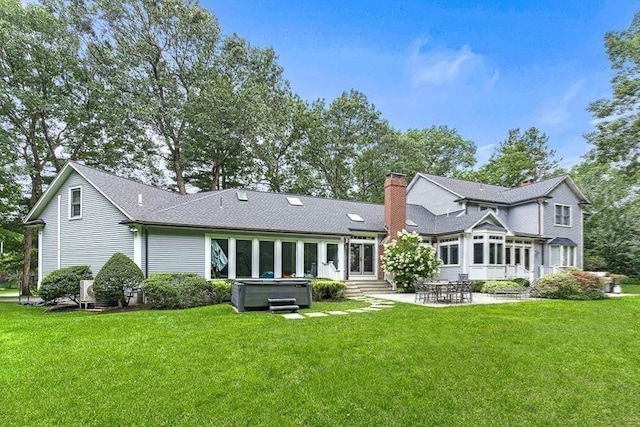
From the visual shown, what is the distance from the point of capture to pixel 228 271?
1521 centimetres

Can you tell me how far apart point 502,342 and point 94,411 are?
22.4ft

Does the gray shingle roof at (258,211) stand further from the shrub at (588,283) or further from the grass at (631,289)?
the grass at (631,289)

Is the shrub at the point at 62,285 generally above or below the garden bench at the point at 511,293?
above

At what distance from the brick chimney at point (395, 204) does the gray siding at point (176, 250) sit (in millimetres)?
9503

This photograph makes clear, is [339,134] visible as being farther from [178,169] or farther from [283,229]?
[283,229]

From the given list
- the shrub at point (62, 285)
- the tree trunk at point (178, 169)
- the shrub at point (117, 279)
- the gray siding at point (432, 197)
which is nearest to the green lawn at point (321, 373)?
the shrub at point (117, 279)

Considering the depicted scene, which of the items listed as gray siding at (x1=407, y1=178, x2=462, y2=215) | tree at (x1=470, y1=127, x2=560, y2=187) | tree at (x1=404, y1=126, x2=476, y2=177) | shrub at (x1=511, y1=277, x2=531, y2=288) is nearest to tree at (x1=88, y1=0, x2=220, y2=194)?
gray siding at (x1=407, y1=178, x2=462, y2=215)

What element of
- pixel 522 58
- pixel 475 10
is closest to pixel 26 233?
pixel 475 10

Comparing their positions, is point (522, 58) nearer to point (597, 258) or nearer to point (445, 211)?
point (445, 211)

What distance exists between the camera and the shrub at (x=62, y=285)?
40.1ft

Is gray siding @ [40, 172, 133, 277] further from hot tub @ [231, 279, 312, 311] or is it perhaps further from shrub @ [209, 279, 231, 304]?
hot tub @ [231, 279, 312, 311]

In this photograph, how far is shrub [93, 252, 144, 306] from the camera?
11.8 m

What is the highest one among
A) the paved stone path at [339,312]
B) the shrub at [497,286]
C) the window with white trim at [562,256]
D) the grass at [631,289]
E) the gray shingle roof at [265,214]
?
the gray shingle roof at [265,214]

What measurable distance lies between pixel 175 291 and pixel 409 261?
33.8 ft
